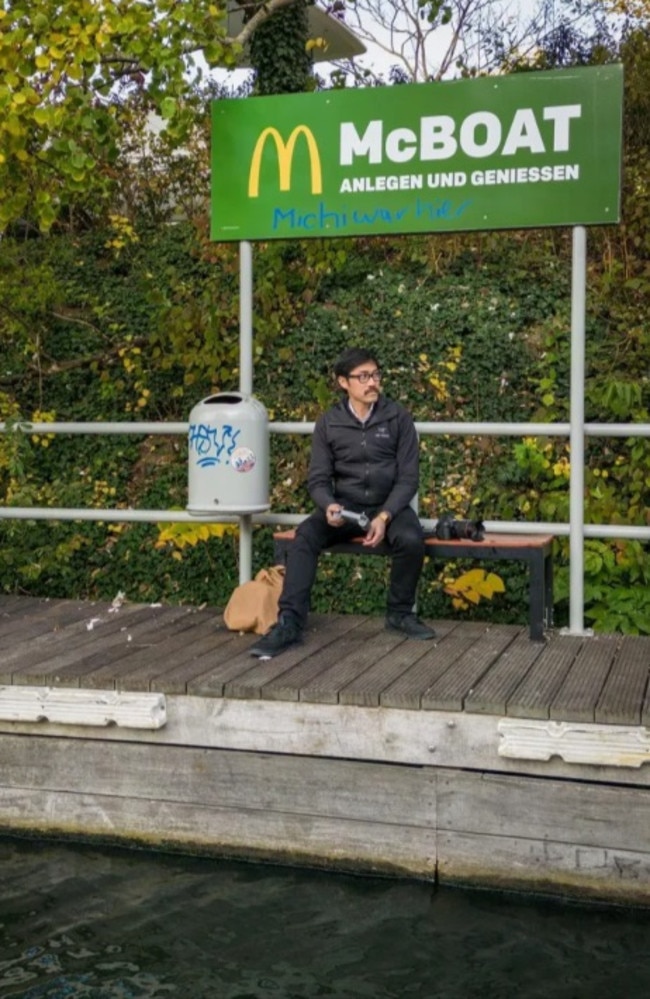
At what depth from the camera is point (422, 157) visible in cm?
589

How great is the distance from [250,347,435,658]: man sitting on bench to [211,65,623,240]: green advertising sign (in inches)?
31.4

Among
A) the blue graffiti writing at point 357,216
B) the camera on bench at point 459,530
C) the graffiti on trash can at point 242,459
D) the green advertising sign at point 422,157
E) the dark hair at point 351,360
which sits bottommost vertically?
the camera on bench at point 459,530

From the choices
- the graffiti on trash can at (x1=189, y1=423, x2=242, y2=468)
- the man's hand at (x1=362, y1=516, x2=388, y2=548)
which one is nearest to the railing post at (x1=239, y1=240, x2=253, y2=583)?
the graffiti on trash can at (x1=189, y1=423, x2=242, y2=468)

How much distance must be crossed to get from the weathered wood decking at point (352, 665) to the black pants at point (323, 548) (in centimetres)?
22

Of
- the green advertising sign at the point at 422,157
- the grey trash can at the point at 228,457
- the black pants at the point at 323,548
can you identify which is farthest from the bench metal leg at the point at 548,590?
the green advertising sign at the point at 422,157

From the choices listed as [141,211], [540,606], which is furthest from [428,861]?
[141,211]

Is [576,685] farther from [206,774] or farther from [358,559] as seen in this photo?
[358,559]

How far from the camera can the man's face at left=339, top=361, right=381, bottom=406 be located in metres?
5.76

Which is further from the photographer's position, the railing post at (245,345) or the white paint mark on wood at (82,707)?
the railing post at (245,345)

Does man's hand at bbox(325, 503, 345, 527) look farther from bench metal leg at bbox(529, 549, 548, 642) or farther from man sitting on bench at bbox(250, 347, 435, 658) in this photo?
bench metal leg at bbox(529, 549, 548, 642)

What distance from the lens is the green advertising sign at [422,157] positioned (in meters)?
5.66

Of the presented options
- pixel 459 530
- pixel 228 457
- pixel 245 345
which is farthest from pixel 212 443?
pixel 459 530

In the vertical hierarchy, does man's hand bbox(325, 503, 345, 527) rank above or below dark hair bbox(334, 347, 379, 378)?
below

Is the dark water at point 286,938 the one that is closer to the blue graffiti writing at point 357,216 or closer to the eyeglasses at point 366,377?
the eyeglasses at point 366,377
